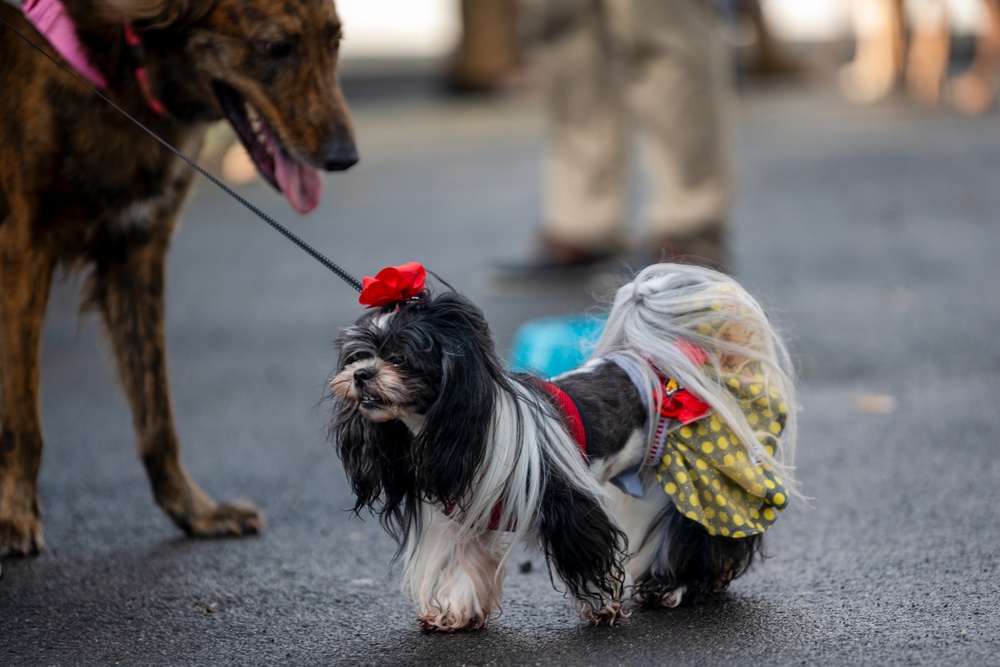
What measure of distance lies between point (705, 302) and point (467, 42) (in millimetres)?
13553

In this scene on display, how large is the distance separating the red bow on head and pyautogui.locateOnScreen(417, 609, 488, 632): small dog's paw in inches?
28.5

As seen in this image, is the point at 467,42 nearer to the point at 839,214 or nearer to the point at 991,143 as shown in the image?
the point at 991,143

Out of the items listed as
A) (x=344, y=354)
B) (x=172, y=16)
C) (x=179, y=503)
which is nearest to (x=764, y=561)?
(x=344, y=354)

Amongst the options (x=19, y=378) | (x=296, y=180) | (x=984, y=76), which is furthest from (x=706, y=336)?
(x=984, y=76)

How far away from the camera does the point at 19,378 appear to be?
3.34m

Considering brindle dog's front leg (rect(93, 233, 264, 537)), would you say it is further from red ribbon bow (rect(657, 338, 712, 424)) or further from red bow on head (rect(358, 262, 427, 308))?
red ribbon bow (rect(657, 338, 712, 424))

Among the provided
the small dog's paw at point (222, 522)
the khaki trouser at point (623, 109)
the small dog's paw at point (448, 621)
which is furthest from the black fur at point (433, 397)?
the khaki trouser at point (623, 109)

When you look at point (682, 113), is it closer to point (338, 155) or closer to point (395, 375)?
point (338, 155)

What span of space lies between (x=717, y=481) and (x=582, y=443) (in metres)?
0.36

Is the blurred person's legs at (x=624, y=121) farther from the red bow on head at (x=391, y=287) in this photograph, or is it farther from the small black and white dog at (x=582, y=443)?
the red bow on head at (x=391, y=287)

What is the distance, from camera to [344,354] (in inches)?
105

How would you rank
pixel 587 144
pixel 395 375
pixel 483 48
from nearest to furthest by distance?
pixel 395 375 < pixel 587 144 < pixel 483 48

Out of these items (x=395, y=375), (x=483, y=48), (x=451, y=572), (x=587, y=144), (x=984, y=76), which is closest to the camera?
(x=395, y=375)

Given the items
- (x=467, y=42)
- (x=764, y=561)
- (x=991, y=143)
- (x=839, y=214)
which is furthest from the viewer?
(x=467, y=42)
